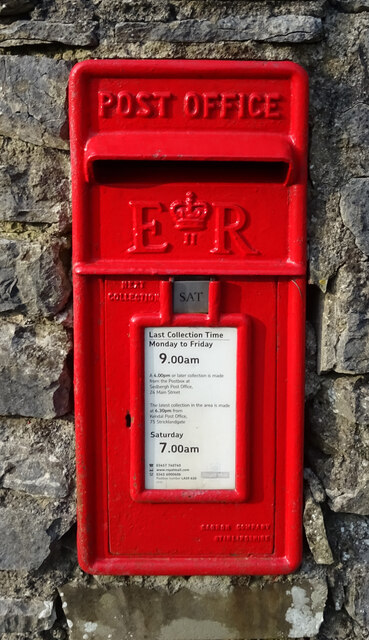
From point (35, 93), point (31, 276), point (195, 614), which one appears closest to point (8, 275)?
point (31, 276)

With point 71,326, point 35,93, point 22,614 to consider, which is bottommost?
point 22,614

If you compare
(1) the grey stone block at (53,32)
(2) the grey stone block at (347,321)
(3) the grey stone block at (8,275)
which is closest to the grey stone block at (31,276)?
(3) the grey stone block at (8,275)

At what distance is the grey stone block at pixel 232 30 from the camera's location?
3.86 feet

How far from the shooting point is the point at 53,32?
1190mm

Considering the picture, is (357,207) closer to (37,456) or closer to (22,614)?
(37,456)

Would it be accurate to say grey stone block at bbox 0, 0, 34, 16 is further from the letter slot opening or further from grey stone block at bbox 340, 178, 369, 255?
grey stone block at bbox 340, 178, 369, 255

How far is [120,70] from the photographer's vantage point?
3.74 ft

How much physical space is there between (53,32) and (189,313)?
0.70 metres

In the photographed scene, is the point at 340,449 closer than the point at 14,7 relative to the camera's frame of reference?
No

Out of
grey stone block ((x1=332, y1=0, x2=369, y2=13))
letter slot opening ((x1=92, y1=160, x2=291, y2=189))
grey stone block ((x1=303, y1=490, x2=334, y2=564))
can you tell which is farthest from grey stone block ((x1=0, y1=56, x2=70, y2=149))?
grey stone block ((x1=303, y1=490, x2=334, y2=564))

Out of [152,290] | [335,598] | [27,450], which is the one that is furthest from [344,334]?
[27,450]

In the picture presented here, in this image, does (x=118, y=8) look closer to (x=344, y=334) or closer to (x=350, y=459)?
(x=344, y=334)

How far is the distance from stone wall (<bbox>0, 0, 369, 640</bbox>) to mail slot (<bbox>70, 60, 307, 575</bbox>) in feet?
0.30

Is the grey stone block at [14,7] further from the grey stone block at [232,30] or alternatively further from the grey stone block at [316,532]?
the grey stone block at [316,532]
